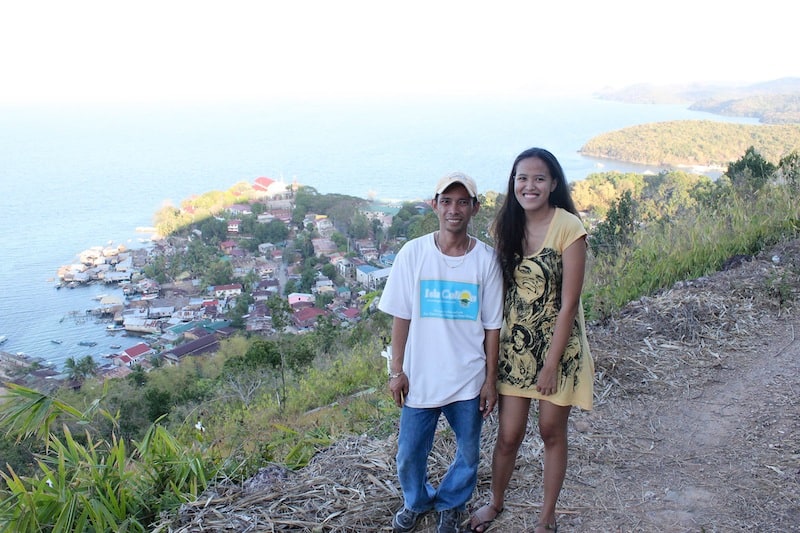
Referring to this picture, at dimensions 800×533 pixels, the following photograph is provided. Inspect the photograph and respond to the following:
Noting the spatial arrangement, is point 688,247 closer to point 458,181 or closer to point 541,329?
point 541,329

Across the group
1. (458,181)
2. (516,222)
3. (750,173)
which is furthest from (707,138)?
(458,181)

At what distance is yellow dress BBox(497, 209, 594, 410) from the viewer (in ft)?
6.36

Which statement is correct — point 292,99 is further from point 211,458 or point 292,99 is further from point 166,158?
point 211,458

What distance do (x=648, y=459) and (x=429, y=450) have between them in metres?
1.21

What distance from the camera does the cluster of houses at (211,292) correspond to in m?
18.2

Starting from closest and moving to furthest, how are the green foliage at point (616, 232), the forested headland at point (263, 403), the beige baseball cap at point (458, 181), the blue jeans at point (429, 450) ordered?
the beige baseball cap at point (458, 181), the blue jeans at point (429, 450), the forested headland at point (263, 403), the green foliage at point (616, 232)

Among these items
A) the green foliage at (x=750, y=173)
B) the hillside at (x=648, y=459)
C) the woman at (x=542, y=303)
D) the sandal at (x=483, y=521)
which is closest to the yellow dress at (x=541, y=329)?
the woman at (x=542, y=303)

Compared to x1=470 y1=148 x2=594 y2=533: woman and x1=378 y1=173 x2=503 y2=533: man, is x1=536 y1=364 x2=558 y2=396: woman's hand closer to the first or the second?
x1=470 y1=148 x2=594 y2=533: woman

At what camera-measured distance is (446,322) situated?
1969 mm

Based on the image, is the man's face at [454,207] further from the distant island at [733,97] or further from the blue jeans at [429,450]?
the distant island at [733,97]

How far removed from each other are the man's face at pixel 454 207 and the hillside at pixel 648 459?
3.89 feet

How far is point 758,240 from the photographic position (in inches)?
211

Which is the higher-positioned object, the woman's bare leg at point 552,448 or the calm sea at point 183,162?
the woman's bare leg at point 552,448

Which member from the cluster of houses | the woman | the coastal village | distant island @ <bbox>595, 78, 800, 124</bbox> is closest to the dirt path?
the woman
